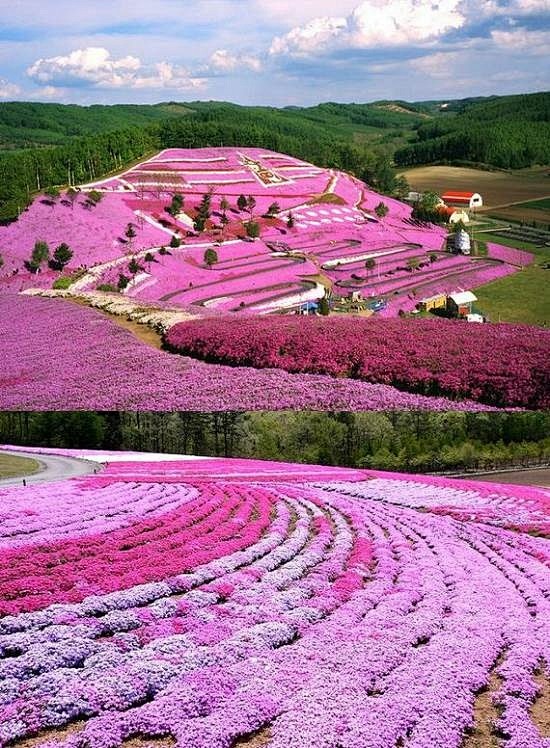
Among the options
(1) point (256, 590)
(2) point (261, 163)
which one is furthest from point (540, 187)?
(2) point (261, 163)

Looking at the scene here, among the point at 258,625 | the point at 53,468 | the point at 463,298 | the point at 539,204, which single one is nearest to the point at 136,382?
the point at 53,468

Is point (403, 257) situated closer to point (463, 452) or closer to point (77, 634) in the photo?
point (463, 452)

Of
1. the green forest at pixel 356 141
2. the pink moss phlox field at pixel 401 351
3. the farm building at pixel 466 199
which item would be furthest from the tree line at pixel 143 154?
the pink moss phlox field at pixel 401 351

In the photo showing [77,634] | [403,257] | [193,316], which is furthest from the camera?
[403,257]

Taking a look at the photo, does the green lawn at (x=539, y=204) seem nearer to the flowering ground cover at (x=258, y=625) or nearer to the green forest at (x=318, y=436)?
the green forest at (x=318, y=436)

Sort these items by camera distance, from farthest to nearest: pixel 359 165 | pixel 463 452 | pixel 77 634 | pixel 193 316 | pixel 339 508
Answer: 1. pixel 359 165
2. pixel 463 452
3. pixel 193 316
4. pixel 339 508
5. pixel 77 634

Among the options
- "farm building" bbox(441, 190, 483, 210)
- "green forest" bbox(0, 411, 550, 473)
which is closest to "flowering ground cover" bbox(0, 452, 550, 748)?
"green forest" bbox(0, 411, 550, 473)

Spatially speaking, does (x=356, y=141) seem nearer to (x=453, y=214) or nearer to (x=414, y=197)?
(x=414, y=197)
